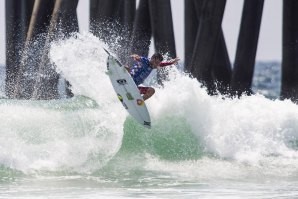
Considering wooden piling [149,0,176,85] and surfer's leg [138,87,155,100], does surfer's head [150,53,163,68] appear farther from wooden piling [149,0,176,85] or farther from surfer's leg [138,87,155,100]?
wooden piling [149,0,176,85]

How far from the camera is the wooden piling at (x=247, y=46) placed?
23.5m

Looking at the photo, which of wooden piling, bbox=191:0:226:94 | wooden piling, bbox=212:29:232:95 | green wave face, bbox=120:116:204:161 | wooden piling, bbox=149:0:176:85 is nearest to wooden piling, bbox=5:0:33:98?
wooden piling, bbox=149:0:176:85

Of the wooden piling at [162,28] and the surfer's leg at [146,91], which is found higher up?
the wooden piling at [162,28]

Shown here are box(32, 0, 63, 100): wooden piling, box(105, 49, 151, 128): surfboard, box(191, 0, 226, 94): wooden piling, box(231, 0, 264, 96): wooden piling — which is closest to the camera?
box(105, 49, 151, 128): surfboard

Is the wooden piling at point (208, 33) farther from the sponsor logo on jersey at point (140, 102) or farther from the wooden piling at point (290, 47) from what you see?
the sponsor logo on jersey at point (140, 102)

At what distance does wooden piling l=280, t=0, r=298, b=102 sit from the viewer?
24222mm

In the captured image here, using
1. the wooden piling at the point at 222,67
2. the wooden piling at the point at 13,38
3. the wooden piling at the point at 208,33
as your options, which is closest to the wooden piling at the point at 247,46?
the wooden piling at the point at 222,67

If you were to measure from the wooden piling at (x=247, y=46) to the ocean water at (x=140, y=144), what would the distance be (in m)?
3.05

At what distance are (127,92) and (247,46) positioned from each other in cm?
801

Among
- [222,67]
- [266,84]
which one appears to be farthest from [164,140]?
[266,84]

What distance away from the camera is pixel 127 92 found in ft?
54.3

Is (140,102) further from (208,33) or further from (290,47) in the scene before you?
(290,47)

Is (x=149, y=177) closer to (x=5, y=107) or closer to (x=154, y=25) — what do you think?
(x=5, y=107)

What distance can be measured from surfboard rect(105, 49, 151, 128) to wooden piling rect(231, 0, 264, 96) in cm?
743
